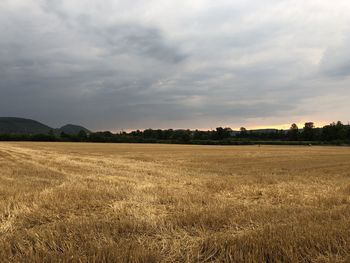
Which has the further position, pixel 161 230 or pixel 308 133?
pixel 308 133

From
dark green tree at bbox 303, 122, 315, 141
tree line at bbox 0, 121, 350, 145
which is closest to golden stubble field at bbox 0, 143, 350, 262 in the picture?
tree line at bbox 0, 121, 350, 145

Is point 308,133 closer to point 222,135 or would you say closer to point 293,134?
point 293,134

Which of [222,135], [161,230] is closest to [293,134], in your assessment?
[222,135]

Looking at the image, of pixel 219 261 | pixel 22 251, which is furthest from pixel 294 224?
pixel 22 251

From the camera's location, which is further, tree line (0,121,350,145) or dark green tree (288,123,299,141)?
dark green tree (288,123,299,141)

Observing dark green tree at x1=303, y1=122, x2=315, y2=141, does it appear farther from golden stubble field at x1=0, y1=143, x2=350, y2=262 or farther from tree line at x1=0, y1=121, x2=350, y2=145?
golden stubble field at x1=0, y1=143, x2=350, y2=262

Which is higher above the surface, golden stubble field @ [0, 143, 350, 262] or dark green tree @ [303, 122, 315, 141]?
dark green tree @ [303, 122, 315, 141]

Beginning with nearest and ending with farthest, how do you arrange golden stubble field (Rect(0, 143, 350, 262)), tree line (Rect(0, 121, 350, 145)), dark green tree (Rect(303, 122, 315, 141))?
golden stubble field (Rect(0, 143, 350, 262)) → tree line (Rect(0, 121, 350, 145)) → dark green tree (Rect(303, 122, 315, 141))

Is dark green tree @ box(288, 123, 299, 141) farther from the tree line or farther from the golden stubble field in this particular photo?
the golden stubble field

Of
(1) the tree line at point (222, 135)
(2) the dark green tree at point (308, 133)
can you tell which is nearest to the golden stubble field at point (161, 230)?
(1) the tree line at point (222, 135)

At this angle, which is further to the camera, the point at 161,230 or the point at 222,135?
the point at 222,135

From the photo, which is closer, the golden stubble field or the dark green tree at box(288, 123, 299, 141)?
the golden stubble field

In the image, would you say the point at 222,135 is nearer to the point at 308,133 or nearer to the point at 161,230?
the point at 308,133

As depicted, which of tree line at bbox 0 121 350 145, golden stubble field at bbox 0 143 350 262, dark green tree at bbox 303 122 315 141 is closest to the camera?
golden stubble field at bbox 0 143 350 262
